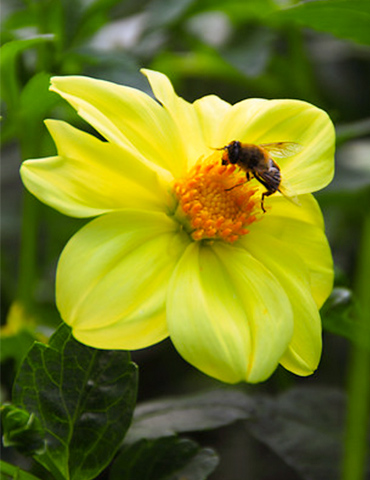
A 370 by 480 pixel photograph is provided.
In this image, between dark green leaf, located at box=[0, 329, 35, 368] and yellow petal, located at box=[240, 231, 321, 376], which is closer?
yellow petal, located at box=[240, 231, 321, 376]

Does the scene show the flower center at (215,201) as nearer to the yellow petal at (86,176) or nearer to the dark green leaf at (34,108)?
the yellow petal at (86,176)

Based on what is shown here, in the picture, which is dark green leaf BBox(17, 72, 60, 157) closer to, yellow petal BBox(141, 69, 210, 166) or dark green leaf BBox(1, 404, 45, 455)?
yellow petal BBox(141, 69, 210, 166)

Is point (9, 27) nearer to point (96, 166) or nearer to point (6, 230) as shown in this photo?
point (6, 230)

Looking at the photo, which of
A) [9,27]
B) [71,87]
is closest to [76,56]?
[9,27]

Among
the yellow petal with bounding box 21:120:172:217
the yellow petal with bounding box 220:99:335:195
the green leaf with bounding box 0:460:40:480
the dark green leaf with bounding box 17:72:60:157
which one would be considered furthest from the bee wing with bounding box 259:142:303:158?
the green leaf with bounding box 0:460:40:480

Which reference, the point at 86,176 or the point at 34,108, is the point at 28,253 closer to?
the point at 34,108

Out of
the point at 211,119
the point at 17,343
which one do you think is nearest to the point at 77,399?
the point at 17,343

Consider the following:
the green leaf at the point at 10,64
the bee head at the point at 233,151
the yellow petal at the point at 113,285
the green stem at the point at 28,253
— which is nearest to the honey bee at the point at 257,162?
the bee head at the point at 233,151
